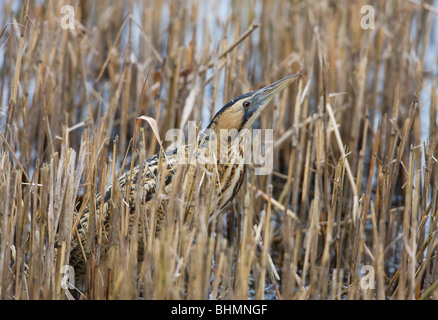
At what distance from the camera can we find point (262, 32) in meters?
5.23

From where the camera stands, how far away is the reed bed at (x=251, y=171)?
2168 millimetres

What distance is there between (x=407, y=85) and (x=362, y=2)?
29.3 inches

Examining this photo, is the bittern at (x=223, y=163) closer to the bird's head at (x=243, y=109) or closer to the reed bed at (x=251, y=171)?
the bird's head at (x=243, y=109)

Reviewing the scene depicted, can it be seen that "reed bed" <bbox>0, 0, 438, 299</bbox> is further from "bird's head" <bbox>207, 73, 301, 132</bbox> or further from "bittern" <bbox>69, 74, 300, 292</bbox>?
"bird's head" <bbox>207, 73, 301, 132</bbox>

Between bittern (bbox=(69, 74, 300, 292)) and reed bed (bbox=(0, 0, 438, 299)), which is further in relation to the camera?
bittern (bbox=(69, 74, 300, 292))

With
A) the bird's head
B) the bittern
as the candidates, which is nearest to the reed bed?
the bittern

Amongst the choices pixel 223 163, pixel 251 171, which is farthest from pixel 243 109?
pixel 251 171

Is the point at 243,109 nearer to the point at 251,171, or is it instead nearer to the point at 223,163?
the point at 223,163

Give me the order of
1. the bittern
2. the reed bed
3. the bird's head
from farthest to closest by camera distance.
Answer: the bird's head < the bittern < the reed bed

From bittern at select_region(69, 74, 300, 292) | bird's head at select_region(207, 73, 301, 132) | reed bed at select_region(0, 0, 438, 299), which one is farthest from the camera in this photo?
bird's head at select_region(207, 73, 301, 132)

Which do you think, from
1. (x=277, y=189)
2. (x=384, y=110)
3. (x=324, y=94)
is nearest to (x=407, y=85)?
(x=384, y=110)

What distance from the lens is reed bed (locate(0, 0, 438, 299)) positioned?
85.4 inches

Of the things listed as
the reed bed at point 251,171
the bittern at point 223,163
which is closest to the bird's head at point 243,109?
the bittern at point 223,163

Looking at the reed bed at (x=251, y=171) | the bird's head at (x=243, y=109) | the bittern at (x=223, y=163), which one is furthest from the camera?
the bird's head at (x=243, y=109)
